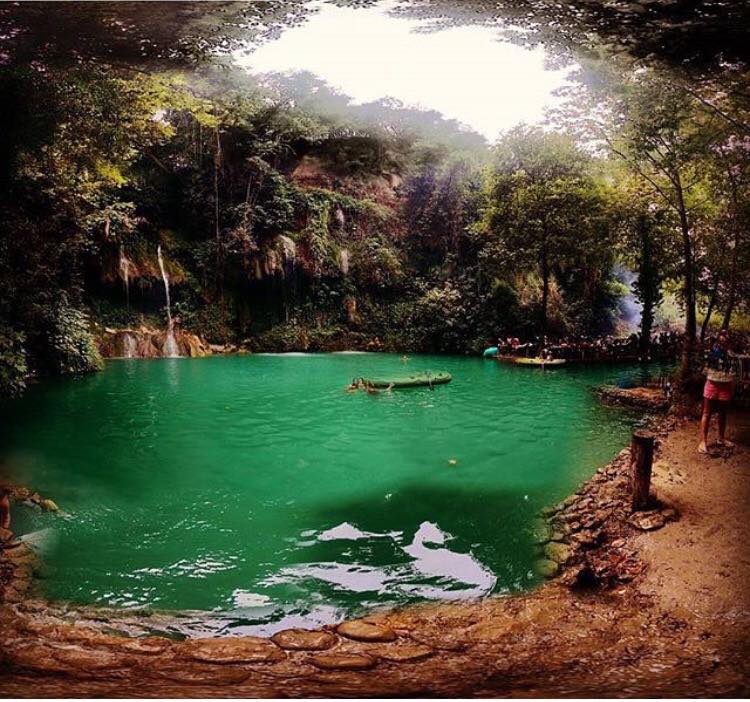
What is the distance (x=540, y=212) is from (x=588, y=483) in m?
5.70

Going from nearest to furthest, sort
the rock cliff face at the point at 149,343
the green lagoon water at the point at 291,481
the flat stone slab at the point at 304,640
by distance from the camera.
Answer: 1. the flat stone slab at the point at 304,640
2. the green lagoon water at the point at 291,481
3. the rock cliff face at the point at 149,343

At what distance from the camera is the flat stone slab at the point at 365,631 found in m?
2.95

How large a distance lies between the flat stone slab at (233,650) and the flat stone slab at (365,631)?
40cm

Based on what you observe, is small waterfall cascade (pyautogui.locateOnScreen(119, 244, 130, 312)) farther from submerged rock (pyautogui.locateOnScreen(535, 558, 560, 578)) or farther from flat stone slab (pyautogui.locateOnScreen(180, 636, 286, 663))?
submerged rock (pyautogui.locateOnScreen(535, 558, 560, 578))

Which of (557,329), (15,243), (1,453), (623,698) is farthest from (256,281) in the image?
(623,698)

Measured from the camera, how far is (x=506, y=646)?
112 inches

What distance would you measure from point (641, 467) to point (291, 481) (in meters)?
3.33

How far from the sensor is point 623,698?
2.32 m

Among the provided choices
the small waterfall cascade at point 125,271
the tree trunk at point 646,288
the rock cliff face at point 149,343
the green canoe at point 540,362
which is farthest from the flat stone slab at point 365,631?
the small waterfall cascade at point 125,271

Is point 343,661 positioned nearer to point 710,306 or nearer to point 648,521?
point 648,521

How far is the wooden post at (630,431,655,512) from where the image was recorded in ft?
12.6

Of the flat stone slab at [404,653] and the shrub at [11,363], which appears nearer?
the flat stone slab at [404,653]

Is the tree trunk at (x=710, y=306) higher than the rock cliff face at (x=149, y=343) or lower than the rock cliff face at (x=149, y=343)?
higher

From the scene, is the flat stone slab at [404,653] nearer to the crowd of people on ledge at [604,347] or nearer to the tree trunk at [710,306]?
the tree trunk at [710,306]
